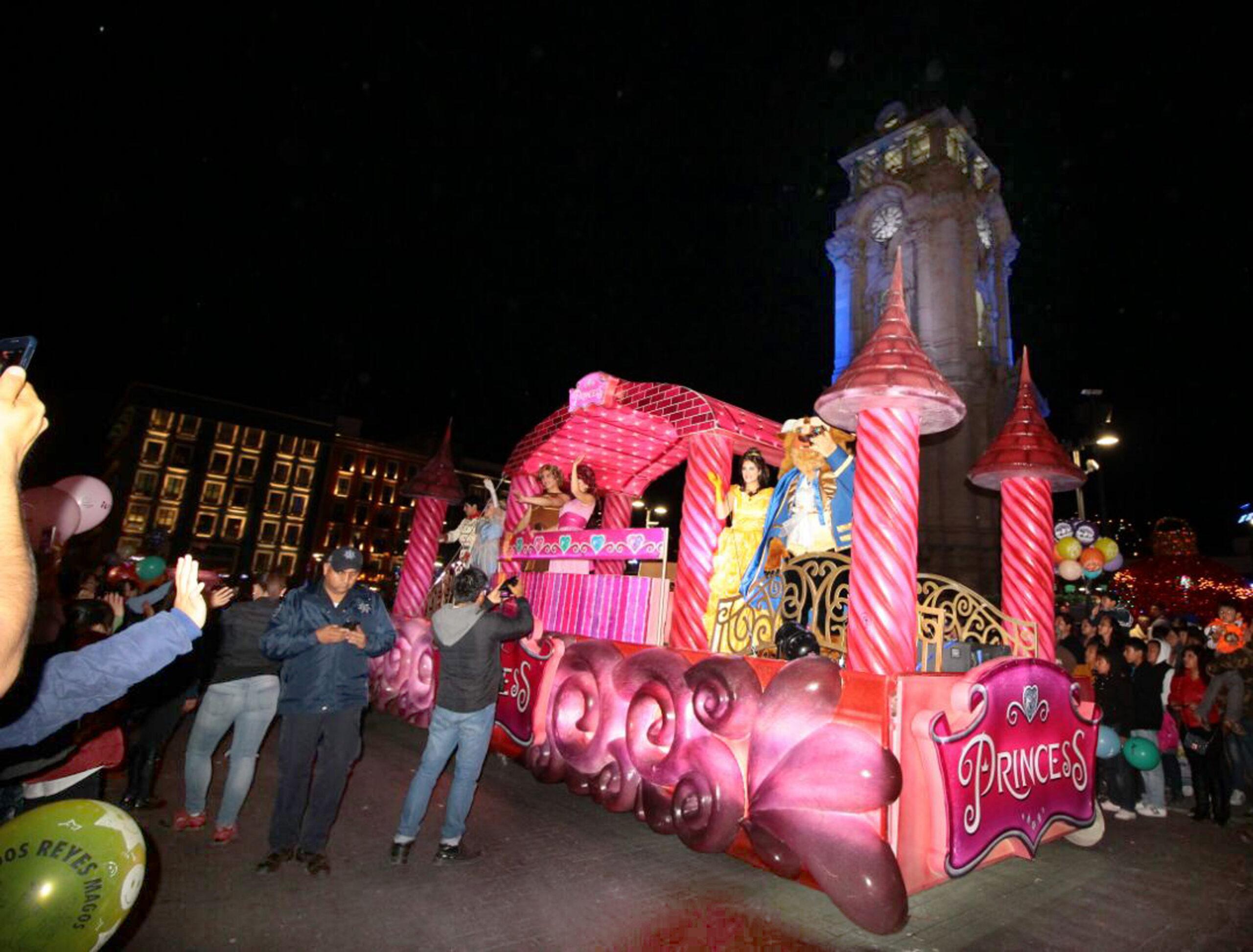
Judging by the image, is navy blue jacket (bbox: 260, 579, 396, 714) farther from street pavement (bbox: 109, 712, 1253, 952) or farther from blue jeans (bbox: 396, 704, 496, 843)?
street pavement (bbox: 109, 712, 1253, 952)

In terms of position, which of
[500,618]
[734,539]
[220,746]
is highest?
[734,539]

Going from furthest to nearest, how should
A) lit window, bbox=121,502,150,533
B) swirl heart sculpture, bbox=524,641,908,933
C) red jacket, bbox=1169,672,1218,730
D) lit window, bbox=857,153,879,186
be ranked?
lit window, bbox=121,502,150,533 → lit window, bbox=857,153,879,186 → red jacket, bbox=1169,672,1218,730 → swirl heart sculpture, bbox=524,641,908,933

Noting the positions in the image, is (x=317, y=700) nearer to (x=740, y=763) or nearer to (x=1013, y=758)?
(x=740, y=763)

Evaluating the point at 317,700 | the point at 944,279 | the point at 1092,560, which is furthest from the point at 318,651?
the point at 944,279

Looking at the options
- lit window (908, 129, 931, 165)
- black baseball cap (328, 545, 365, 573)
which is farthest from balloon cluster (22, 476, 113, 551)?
lit window (908, 129, 931, 165)

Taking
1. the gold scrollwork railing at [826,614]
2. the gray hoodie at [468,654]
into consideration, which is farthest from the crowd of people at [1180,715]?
the gray hoodie at [468,654]

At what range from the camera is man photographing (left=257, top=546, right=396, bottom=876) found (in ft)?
14.9

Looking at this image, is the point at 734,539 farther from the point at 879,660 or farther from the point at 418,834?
the point at 418,834

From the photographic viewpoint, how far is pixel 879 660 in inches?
192

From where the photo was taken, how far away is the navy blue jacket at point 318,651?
4562 mm

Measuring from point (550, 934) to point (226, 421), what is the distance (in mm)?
66364

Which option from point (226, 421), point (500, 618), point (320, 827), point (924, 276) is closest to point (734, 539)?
point (500, 618)

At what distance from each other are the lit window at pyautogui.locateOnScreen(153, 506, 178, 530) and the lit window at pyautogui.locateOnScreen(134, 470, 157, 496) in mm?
1611

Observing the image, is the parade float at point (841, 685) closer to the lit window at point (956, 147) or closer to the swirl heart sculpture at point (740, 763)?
the swirl heart sculpture at point (740, 763)
